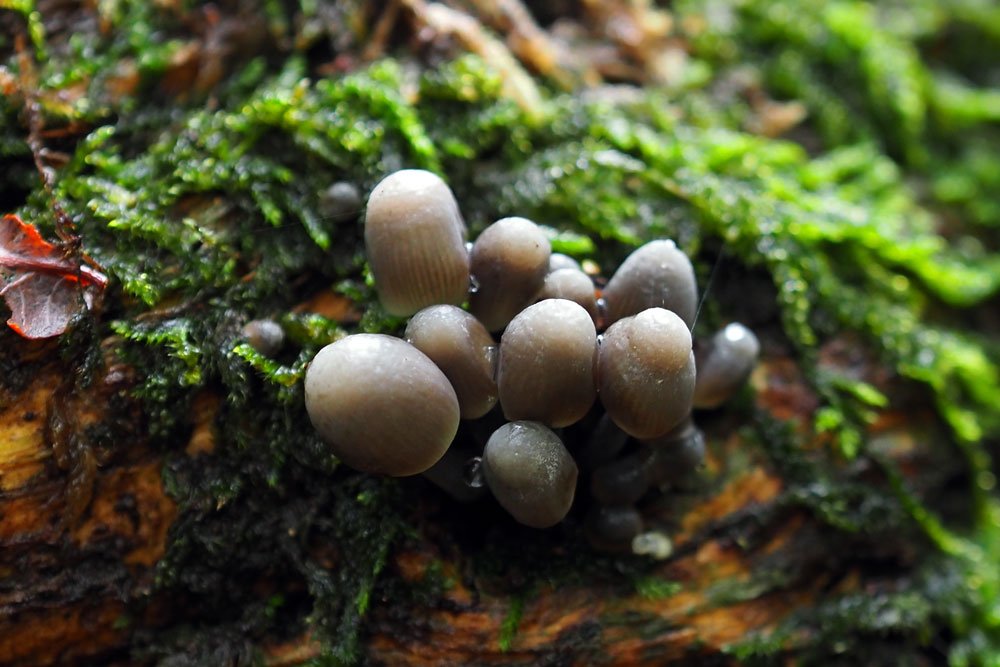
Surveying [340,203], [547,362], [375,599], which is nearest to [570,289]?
[547,362]

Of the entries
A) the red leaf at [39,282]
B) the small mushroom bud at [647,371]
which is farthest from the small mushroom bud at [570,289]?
the red leaf at [39,282]

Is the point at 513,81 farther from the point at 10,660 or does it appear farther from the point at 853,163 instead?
the point at 10,660

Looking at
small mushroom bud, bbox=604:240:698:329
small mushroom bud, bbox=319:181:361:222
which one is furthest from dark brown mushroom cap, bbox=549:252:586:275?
small mushroom bud, bbox=319:181:361:222

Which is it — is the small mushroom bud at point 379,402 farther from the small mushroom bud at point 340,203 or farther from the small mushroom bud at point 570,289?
the small mushroom bud at point 340,203

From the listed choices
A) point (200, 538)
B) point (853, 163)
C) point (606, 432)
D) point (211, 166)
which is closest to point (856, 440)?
point (606, 432)

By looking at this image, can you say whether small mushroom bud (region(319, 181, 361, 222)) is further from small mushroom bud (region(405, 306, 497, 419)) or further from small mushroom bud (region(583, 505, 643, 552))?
small mushroom bud (region(583, 505, 643, 552))

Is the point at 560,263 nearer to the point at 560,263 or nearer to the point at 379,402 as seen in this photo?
the point at 560,263
